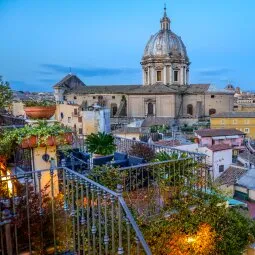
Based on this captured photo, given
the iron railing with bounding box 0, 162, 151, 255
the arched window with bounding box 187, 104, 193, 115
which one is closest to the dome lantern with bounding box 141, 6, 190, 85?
the arched window with bounding box 187, 104, 193, 115

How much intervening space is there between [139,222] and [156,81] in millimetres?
59405

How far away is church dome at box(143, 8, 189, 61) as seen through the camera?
6312 centimetres

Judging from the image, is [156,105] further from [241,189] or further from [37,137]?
[37,137]

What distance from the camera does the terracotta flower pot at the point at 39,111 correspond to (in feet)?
23.1

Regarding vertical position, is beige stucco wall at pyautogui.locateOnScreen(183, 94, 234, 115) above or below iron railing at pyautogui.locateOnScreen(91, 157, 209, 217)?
above

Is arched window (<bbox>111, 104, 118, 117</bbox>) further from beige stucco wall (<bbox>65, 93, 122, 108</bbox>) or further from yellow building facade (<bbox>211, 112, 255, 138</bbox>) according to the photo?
yellow building facade (<bbox>211, 112, 255, 138</bbox>)

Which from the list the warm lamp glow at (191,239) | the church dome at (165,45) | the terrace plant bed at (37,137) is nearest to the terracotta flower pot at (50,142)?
the terrace plant bed at (37,137)

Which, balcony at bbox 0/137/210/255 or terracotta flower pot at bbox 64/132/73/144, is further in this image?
terracotta flower pot at bbox 64/132/73/144

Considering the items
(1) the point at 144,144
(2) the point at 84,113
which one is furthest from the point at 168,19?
(1) the point at 144,144

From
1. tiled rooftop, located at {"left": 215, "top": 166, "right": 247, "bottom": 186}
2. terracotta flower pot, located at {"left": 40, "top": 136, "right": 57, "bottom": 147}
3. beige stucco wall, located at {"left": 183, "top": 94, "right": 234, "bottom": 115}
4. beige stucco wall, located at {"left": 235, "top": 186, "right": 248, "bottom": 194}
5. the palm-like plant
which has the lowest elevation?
beige stucco wall, located at {"left": 235, "top": 186, "right": 248, "bottom": 194}

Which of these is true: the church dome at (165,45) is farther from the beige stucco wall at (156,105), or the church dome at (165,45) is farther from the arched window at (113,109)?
the arched window at (113,109)

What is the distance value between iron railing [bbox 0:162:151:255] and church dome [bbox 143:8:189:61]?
60.0m

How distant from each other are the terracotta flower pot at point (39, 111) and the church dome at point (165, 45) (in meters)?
57.6

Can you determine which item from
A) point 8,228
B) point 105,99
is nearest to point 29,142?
point 8,228
